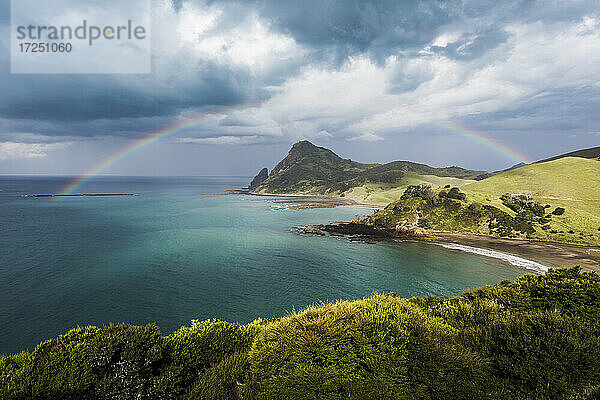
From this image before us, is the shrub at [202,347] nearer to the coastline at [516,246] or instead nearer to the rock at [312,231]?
the coastline at [516,246]

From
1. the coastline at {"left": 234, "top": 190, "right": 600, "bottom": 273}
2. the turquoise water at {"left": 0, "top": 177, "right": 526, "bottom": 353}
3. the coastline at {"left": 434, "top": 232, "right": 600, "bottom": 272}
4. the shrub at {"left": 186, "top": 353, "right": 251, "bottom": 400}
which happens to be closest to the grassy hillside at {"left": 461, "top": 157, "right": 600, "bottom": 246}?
the coastline at {"left": 234, "top": 190, "right": 600, "bottom": 273}

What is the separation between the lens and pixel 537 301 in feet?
64.4

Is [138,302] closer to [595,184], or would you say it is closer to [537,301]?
[537,301]

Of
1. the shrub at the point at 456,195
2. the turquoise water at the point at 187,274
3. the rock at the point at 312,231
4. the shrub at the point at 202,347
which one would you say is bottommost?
the turquoise water at the point at 187,274

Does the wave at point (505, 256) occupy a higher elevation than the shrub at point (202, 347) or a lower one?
lower

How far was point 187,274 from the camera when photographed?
136 ft

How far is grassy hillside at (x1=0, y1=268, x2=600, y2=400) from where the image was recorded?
32.4 feet

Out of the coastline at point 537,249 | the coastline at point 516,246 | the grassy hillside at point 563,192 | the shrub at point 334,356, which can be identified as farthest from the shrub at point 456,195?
the shrub at point 334,356

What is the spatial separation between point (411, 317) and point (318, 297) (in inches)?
906

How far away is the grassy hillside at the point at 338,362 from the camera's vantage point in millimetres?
9883

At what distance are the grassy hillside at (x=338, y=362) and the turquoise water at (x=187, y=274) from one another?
51.9 feet

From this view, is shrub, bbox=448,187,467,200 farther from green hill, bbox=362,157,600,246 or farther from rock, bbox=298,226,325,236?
rock, bbox=298,226,325,236

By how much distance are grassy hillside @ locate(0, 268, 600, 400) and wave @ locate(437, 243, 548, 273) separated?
43.9 m

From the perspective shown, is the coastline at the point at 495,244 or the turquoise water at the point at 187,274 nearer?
the turquoise water at the point at 187,274
